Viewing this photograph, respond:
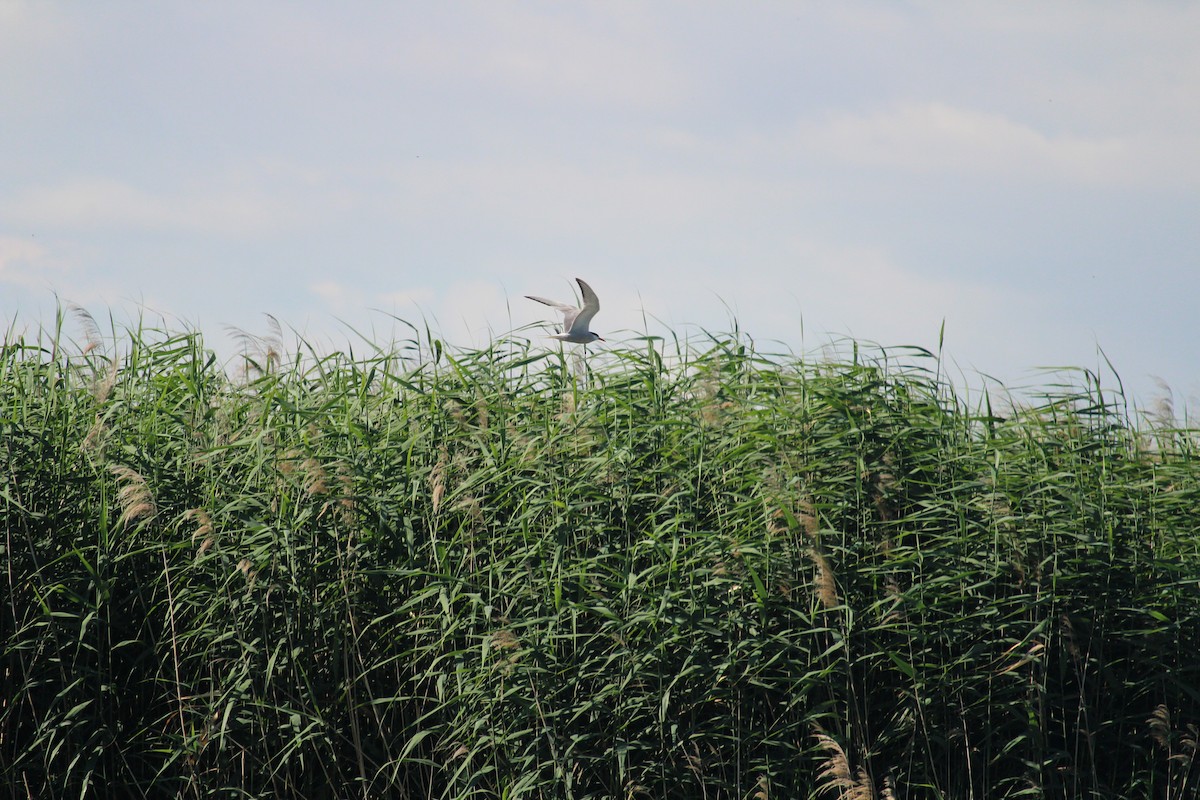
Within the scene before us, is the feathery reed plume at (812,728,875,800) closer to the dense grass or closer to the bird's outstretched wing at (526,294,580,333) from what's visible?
the dense grass

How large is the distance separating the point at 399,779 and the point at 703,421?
2099 mm

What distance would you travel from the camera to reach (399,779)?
4234mm

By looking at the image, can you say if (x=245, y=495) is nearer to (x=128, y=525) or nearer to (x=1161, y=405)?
(x=128, y=525)

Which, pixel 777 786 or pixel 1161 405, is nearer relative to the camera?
pixel 777 786

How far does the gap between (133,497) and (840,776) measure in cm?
313

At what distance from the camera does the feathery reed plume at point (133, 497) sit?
13.6 feet

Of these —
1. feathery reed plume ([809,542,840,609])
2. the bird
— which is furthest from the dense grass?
the bird

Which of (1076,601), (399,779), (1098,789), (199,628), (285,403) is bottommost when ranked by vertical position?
(1098,789)

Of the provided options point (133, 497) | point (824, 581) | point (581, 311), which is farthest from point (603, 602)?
point (581, 311)

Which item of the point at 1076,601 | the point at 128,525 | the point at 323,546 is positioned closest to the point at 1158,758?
the point at 1076,601

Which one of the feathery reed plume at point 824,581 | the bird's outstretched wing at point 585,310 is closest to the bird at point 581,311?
the bird's outstretched wing at point 585,310

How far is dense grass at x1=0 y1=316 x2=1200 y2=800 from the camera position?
4.11 m

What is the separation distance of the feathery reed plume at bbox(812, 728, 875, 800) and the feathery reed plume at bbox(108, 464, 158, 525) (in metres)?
2.97

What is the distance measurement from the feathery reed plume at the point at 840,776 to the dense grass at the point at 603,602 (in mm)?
30
